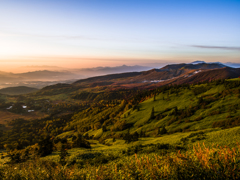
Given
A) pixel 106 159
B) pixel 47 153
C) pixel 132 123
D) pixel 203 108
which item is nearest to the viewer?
pixel 106 159

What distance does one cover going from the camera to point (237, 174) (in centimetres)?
675

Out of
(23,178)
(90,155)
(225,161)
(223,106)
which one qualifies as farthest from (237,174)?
(223,106)

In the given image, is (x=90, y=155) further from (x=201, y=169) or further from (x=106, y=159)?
(x=201, y=169)

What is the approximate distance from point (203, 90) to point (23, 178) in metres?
129

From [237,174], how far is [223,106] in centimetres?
7645

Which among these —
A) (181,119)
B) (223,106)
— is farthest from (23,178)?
(223,106)

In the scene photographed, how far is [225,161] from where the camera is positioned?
7492mm

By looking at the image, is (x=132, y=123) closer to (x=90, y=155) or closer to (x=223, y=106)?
(x=223, y=106)

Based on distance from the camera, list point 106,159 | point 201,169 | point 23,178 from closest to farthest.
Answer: point 201,169 → point 23,178 → point 106,159

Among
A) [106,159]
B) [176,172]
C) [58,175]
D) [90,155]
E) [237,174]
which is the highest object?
[237,174]

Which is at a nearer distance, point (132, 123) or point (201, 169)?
point (201, 169)

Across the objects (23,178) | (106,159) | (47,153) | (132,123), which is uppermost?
(23,178)

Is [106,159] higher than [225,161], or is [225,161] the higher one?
[225,161]

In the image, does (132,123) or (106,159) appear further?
(132,123)
